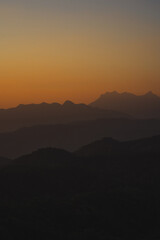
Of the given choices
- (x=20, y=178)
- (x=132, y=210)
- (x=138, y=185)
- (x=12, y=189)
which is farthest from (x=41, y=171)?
(x=132, y=210)

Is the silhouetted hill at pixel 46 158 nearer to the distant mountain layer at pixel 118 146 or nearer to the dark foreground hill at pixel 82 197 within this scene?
the dark foreground hill at pixel 82 197

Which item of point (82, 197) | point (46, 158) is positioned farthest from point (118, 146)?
point (82, 197)

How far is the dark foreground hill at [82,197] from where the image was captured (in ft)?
162

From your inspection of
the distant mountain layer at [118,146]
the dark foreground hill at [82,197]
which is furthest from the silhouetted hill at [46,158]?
the distant mountain layer at [118,146]

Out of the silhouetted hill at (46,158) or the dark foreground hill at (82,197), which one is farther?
the silhouetted hill at (46,158)

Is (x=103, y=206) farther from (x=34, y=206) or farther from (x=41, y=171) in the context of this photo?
(x=41, y=171)

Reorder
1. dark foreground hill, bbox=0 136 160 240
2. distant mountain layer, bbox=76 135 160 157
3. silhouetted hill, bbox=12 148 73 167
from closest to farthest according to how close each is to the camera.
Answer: dark foreground hill, bbox=0 136 160 240
silhouetted hill, bbox=12 148 73 167
distant mountain layer, bbox=76 135 160 157

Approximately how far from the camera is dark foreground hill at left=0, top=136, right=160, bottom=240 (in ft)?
162

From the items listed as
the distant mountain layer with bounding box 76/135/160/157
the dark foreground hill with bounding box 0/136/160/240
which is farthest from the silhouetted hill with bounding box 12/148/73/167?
the distant mountain layer with bounding box 76/135/160/157

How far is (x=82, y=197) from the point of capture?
64688mm

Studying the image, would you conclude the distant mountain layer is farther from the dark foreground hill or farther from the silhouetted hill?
the dark foreground hill

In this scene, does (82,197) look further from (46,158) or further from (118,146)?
(118,146)

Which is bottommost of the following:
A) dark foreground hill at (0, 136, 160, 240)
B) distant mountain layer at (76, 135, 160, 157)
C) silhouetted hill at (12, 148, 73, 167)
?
dark foreground hill at (0, 136, 160, 240)

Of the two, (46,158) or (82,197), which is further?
(46,158)
